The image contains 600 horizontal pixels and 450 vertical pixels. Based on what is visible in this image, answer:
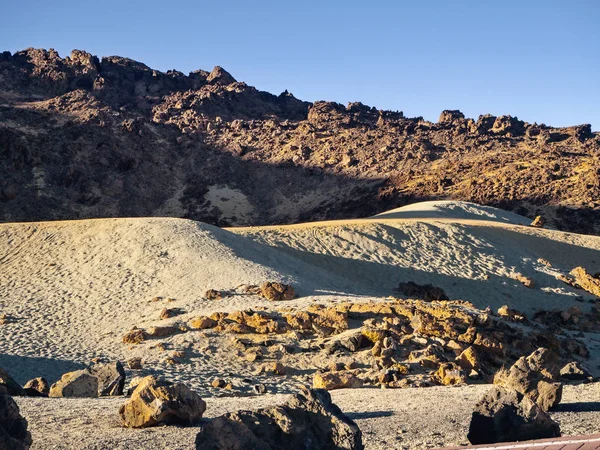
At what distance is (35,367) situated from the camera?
48.8ft

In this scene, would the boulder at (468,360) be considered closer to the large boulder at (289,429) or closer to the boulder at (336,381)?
the boulder at (336,381)

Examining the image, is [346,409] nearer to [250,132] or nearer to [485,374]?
[485,374]

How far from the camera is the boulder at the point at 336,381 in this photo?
1223 centimetres

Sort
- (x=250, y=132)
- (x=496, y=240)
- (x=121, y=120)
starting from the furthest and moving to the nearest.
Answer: (x=250, y=132) < (x=121, y=120) < (x=496, y=240)

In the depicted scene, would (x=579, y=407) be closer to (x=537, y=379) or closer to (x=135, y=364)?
(x=537, y=379)

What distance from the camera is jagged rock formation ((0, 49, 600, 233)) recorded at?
159 feet

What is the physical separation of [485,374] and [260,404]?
6214mm

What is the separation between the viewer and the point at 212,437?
5.86 metres

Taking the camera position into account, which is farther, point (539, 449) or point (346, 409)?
point (346, 409)

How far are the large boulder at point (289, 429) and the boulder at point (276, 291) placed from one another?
42.5 ft

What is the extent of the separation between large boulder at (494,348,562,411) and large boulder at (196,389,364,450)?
354cm

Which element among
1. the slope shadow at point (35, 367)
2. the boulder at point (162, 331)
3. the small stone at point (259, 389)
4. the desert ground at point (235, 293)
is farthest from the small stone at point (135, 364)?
the small stone at point (259, 389)

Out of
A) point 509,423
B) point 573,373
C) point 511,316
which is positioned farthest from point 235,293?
point 509,423

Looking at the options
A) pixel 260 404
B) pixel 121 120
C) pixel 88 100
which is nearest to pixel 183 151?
pixel 121 120
